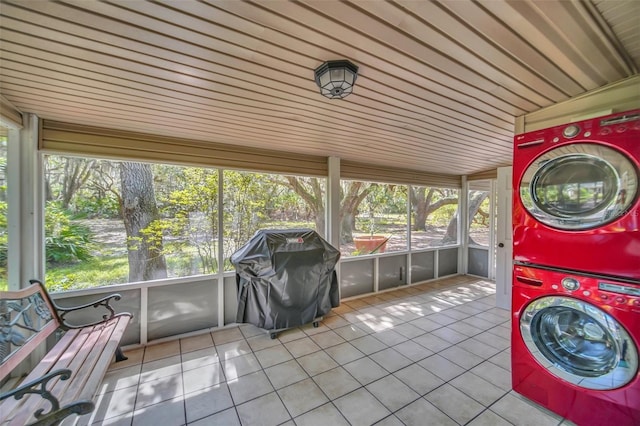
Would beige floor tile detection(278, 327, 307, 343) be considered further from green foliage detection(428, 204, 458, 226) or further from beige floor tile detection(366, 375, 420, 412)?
green foliage detection(428, 204, 458, 226)

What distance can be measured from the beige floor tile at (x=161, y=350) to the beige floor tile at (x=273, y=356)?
2.95ft

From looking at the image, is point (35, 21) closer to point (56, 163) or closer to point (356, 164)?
point (56, 163)

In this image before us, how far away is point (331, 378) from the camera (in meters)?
2.27

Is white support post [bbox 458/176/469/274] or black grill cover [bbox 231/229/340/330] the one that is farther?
white support post [bbox 458/176/469/274]

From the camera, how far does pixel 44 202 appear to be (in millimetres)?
2496

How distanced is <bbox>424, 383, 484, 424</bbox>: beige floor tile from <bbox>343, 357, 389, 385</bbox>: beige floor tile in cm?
43

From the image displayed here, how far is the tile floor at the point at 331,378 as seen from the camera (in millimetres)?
1854

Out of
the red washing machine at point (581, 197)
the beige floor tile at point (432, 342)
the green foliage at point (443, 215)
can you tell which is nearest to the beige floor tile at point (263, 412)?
the beige floor tile at point (432, 342)

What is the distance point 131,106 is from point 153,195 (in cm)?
115

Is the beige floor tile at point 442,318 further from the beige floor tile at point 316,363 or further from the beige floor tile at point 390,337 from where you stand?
the beige floor tile at point 316,363

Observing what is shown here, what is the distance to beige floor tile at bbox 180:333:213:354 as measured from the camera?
9.15 ft

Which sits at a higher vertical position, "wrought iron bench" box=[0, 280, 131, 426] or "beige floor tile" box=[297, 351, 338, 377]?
"wrought iron bench" box=[0, 280, 131, 426]

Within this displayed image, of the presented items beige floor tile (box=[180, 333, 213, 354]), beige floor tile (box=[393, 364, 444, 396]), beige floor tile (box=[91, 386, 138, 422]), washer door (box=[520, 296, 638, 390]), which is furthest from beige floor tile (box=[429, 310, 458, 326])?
beige floor tile (box=[91, 386, 138, 422])

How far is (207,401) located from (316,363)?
3.23 feet
